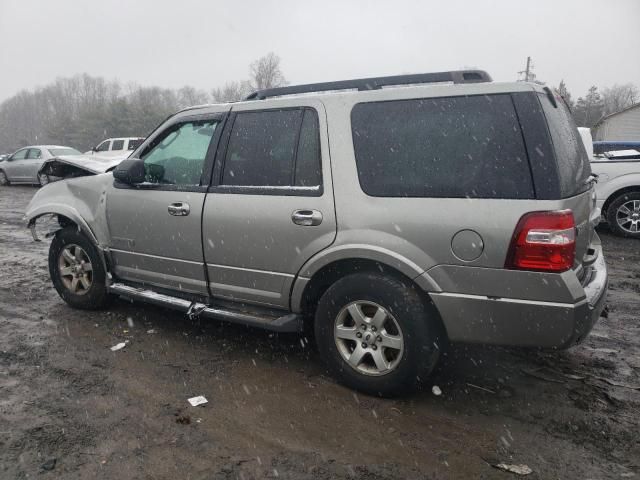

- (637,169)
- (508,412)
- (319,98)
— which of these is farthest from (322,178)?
(637,169)

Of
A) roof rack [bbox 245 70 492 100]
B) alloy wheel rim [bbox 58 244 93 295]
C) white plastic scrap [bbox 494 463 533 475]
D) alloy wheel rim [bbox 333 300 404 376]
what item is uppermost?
roof rack [bbox 245 70 492 100]

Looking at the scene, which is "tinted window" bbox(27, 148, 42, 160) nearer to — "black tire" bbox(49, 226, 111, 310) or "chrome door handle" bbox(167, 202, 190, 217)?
"black tire" bbox(49, 226, 111, 310)

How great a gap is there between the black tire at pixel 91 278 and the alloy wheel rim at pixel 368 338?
247 centimetres

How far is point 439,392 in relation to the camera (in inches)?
131

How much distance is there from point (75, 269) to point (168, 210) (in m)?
1.49

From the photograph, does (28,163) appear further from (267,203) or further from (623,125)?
(623,125)

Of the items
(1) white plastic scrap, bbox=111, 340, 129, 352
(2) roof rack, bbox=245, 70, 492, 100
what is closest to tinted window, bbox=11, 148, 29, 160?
(1) white plastic scrap, bbox=111, 340, 129, 352

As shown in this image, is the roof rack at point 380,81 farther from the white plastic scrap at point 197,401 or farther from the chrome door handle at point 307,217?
the white plastic scrap at point 197,401

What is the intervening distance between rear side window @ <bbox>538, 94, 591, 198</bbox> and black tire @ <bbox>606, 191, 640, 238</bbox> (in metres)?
6.43

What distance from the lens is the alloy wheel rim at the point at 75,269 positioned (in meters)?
4.65

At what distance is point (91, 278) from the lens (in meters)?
4.67

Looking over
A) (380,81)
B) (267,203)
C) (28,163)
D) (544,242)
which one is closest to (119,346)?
(267,203)

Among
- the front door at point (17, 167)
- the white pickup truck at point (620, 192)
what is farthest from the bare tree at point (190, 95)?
the white pickup truck at point (620, 192)

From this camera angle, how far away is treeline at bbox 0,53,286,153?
6256 cm
